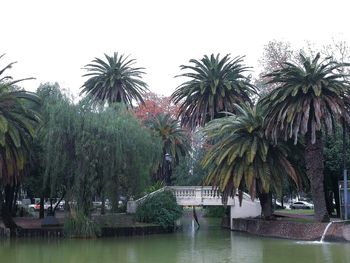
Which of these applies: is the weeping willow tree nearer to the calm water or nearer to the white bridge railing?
the calm water

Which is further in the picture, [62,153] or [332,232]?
[62,153]

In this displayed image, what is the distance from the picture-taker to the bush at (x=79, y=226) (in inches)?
1483

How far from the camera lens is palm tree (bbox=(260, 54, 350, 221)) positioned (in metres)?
34.8

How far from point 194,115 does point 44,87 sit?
16.9 meters

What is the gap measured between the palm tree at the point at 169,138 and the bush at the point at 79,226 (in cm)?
2284

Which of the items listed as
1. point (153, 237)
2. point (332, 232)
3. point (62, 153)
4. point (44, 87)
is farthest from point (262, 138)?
point (44, 87)

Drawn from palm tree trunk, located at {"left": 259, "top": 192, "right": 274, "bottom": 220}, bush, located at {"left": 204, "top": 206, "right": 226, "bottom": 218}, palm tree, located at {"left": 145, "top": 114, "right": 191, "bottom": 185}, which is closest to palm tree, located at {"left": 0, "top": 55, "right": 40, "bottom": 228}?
palm tree trunk, located at {"left": 259, "top": 192, "right": 274, "bottom": 220}

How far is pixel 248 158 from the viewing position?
122 feet

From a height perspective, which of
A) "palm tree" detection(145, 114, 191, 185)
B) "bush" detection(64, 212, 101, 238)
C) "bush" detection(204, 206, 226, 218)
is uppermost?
"palm tree" detection(145, 114, 191, 185)

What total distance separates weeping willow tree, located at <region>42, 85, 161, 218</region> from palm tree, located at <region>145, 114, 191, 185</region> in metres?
20.4

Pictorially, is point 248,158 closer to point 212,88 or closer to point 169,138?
point 212,88

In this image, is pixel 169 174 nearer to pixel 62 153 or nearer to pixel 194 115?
pixel 194 115

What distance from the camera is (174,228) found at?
46625mm

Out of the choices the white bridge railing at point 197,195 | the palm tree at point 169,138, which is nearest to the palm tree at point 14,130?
the white bridge railing at point 197,195
